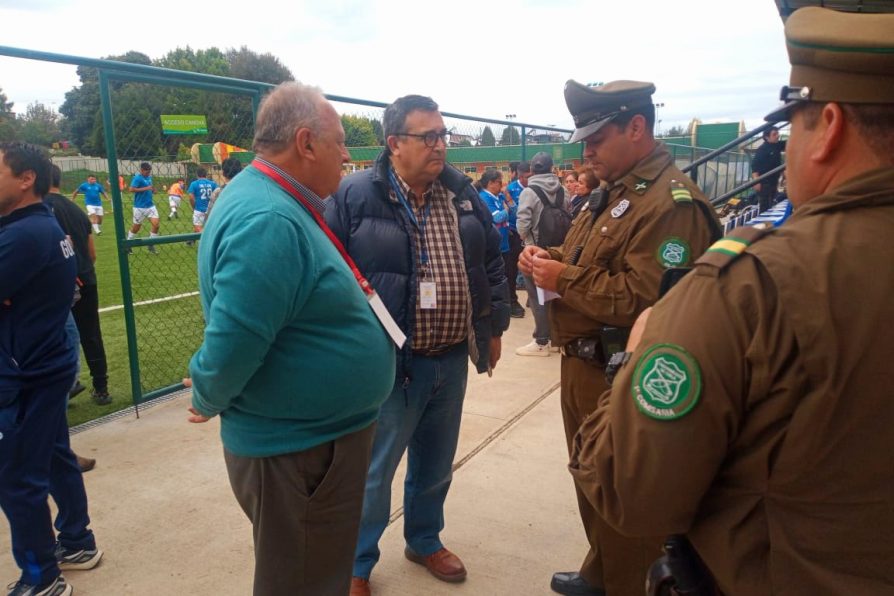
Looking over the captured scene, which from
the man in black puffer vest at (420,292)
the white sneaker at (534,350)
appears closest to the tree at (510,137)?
the white sneaker at (534,350)

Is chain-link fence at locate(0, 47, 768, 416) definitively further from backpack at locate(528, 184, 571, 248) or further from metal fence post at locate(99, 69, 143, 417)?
backpack at locate(528, 184, 571, 248)

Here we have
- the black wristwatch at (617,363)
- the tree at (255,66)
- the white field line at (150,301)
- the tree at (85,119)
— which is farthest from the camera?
the tree at (255,66)

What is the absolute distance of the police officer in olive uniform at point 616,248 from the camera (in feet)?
7.37

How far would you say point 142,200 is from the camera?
483cm

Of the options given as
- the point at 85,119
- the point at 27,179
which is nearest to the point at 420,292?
the point at 27,179

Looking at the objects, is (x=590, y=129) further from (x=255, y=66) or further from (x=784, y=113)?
(x=255, y=66)

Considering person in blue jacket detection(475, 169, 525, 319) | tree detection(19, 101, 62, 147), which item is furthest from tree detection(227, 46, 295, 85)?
tree detection(19, 101, 62, 147)

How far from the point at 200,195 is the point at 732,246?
5238mm

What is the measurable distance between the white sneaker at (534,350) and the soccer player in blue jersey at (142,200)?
3511mm

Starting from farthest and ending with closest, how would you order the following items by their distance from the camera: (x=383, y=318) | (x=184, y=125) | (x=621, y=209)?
(x=184, y=125) → (x=621, y=209) → (x=383, y=318)

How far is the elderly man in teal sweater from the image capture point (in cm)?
159

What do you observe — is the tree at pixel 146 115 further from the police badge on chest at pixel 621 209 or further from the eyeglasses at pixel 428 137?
the police badge on chest at pixel 621 209

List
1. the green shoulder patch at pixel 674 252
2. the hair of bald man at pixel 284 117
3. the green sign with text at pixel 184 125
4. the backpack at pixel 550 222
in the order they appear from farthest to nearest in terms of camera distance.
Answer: the backpack at pixel 550 222
the green sign with text at pixel 184 125
the green shoulder patch at pixel 674 252
the hair of bald man at pixel 284 117

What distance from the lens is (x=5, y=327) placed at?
8.02 ft
